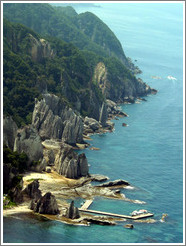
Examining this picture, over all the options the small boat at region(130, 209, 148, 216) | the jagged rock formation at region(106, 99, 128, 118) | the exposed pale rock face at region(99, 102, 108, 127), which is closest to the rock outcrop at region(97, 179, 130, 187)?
the small boat at region(130, 209, 148, 216)

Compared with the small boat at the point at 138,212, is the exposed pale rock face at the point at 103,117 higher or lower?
higher

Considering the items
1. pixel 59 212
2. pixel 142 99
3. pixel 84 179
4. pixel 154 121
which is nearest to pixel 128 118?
pixel 154 121

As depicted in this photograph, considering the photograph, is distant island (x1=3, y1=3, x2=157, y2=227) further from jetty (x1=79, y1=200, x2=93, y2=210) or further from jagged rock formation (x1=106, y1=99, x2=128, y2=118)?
jetty (x1=79, y1=200, x2=93, y2=210)

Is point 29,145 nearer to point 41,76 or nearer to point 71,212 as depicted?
point 71,212

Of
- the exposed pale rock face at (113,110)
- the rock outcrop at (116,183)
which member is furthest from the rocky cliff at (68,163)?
the exposed pale rock face at (113,110)

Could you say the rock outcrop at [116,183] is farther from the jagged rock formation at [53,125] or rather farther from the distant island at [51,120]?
the jagged rock formation at [53,125]

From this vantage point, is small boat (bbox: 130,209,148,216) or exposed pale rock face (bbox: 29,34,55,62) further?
exposed pale rock face (bbox: 29,34,55,62)
